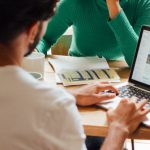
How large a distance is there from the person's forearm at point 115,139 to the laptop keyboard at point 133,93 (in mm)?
235

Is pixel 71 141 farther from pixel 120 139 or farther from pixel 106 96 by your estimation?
pixel 106 96

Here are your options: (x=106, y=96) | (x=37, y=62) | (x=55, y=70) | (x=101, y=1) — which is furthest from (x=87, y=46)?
(x=106, y=96)

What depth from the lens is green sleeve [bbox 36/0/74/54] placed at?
1.64m

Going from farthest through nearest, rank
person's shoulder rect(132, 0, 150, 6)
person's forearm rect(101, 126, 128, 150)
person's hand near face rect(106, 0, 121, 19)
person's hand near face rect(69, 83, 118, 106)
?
person's shoulder rect(132, 0, 150, 6) → person's hand near face rect(106, 0, 121, 19) → person's hand near face rect(69, 83, 118, 106) → person's forearm rect(101, 126, 128, 150)

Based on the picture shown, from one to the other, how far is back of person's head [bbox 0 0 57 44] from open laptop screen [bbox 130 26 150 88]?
2.28ft

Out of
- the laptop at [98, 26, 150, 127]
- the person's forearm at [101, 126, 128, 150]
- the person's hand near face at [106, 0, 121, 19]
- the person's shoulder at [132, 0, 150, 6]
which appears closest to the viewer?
the person's forearm at [101, 126, 128, 150]

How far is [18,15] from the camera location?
61cm

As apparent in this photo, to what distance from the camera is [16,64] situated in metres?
0.66

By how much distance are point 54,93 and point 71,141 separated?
0.11m

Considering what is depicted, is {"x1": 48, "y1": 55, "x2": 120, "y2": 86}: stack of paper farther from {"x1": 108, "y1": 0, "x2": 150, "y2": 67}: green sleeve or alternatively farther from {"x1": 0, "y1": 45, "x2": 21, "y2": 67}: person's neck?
{"x1": 0, "y1": 45, "x2": 21, "y2": 67}: person's neck

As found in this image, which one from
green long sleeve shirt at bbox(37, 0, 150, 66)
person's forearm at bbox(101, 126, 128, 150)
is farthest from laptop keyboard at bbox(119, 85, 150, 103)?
green long sleeve shirt at bbox(37, 0, 150, 66)

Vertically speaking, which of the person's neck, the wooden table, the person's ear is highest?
the person's ear

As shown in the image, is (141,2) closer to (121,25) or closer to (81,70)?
(121,25)

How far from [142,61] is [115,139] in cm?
44
